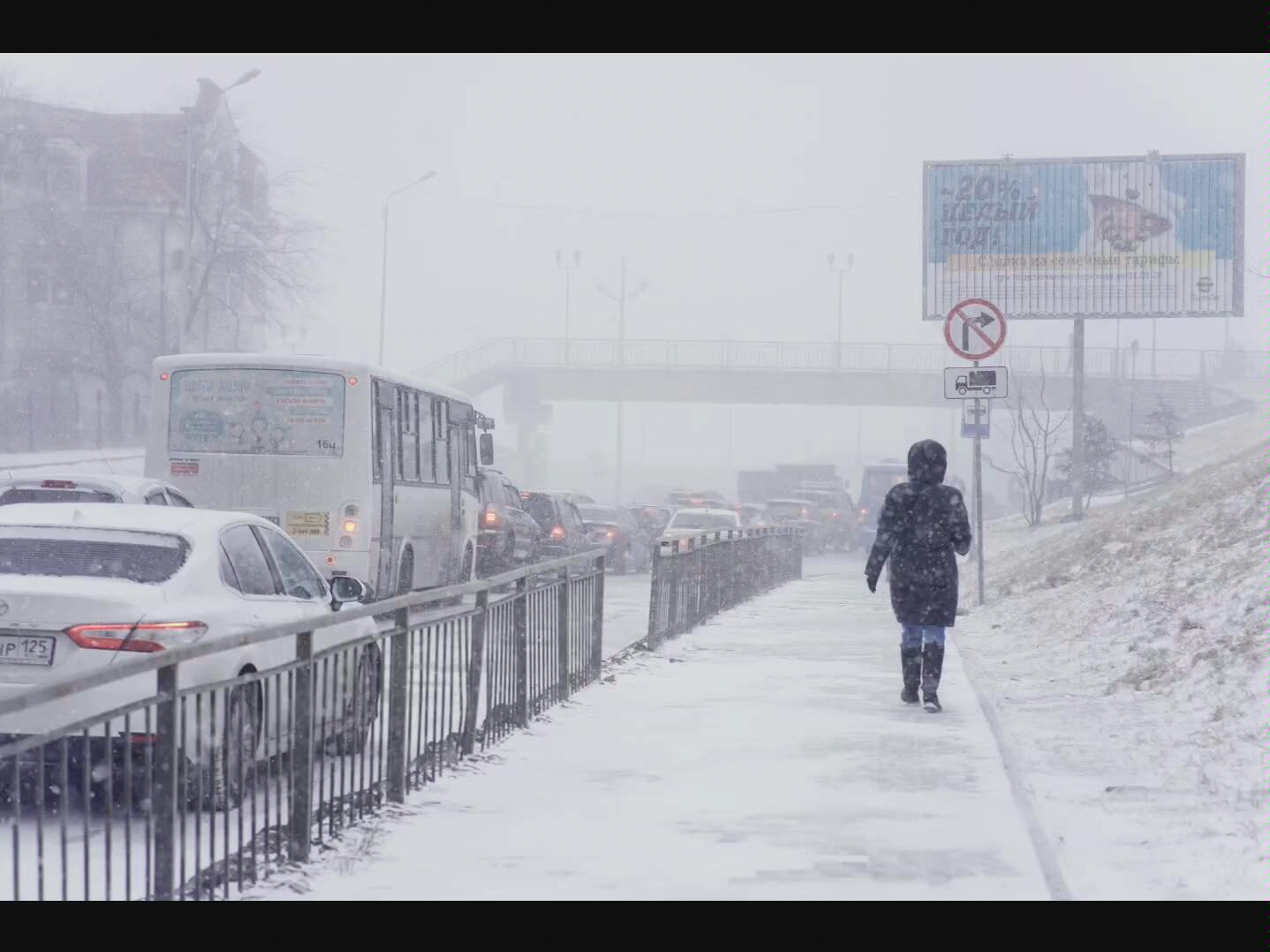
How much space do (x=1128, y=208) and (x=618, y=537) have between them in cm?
1402

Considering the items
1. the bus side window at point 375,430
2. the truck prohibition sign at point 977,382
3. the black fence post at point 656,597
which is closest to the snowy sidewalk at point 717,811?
the black fence post at point 656,597

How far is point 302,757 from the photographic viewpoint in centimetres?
677

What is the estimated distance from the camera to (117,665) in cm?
539

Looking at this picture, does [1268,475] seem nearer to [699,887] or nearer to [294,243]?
[699,887]

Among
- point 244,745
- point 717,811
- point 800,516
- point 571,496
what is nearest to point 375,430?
point 717,811

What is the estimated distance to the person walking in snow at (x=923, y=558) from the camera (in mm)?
11414

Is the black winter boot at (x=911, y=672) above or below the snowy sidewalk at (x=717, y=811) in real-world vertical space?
above

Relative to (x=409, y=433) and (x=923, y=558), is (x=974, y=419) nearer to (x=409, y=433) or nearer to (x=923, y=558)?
(x=409, y=433)

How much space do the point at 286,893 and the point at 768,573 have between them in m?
21.3

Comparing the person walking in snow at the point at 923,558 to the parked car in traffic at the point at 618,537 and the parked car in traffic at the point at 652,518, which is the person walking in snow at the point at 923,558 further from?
the parked car in traffic at the point at 652,518

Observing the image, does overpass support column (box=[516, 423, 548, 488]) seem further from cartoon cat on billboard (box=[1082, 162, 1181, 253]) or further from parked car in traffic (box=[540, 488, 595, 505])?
cartoon cat on billboard (box=[1082, 162, 1181, 253])

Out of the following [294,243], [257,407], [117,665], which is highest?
[294,243]
